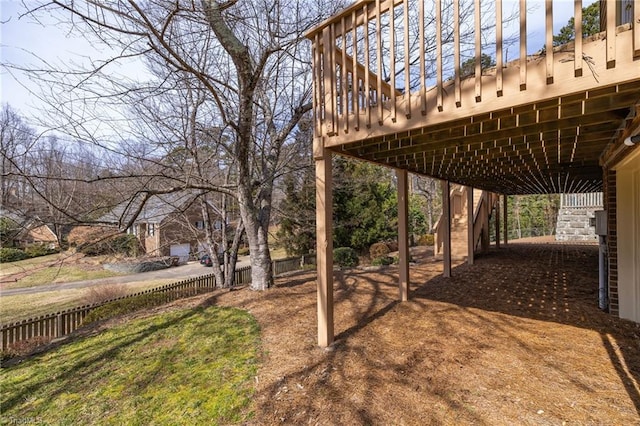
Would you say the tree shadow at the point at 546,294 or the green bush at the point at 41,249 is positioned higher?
the green bush at the point at 41,249

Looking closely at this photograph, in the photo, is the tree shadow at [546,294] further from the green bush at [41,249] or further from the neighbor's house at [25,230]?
the green bush at [41,249]

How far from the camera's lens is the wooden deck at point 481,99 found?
1.94 meters

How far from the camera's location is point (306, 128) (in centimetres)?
737

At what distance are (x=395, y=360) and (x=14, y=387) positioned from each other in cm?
411

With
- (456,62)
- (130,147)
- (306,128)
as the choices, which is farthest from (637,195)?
(130,147)

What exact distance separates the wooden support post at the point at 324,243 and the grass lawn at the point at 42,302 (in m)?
8.88

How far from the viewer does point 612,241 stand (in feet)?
13.4

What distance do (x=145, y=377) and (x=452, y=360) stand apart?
3.10 meters

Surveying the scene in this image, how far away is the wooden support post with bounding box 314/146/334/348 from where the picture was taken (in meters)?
3.33

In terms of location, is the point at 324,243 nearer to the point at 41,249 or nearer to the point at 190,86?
the point at 190,86

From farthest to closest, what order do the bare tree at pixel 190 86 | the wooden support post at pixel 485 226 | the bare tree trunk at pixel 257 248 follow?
1. the wooden support post at pixel 485 226
2. the bare tree trunk at pixel 257 248
3. the bare tree at pixel 190 86

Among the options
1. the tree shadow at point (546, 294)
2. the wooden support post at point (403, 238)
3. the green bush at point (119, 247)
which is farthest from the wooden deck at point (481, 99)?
the green bush at point (119, 247)

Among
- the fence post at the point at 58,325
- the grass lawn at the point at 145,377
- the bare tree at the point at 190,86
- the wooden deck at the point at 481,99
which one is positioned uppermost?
the bare tree at the point at 190,86

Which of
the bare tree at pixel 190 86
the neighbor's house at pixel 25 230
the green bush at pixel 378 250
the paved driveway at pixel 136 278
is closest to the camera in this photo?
the bare tree at pixel 190 86
